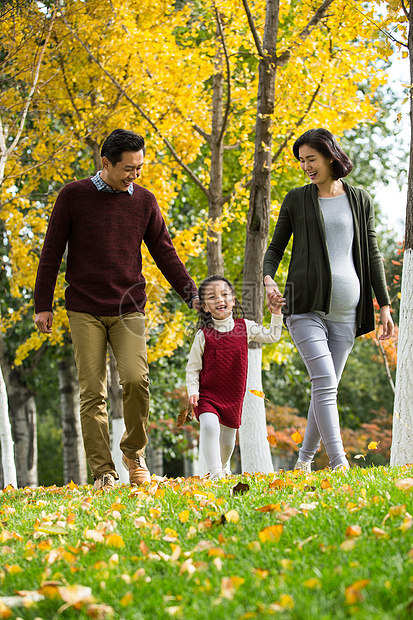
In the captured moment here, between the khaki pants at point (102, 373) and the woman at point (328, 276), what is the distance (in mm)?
1065

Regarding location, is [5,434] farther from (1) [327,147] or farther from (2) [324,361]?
(1) [327,147]

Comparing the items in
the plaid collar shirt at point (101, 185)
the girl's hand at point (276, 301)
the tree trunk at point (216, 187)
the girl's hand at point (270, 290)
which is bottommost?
the girl's hand at point (276, 301)

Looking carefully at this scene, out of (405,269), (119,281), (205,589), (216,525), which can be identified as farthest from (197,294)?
(205,589)

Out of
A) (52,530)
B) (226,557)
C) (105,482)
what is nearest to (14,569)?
(52,530)

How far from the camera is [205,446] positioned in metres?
4.58

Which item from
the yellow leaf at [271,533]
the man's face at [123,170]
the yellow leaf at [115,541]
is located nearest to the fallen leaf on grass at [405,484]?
the yellow leaf at [271,533]

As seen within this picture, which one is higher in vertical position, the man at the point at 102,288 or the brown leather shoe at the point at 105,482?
the man at the point at 102,288

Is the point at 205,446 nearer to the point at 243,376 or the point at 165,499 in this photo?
the point at 243,376

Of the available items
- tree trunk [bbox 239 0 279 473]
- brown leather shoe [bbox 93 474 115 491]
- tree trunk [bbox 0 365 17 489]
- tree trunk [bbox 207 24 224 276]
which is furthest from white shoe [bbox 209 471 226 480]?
tree trunk [bbox 207 24 224 276]

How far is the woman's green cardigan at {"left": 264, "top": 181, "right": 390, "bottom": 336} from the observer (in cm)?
412

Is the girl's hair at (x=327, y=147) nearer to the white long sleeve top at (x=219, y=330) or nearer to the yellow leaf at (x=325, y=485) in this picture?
the white long sleeve top at (x=219, y=330)

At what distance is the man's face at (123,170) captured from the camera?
14.1 ft

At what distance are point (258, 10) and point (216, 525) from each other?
8170 millimetres

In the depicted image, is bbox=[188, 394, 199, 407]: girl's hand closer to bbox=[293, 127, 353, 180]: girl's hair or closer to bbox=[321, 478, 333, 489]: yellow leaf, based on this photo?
bbox=[321, 478, 333, 489]: yellow leaf
